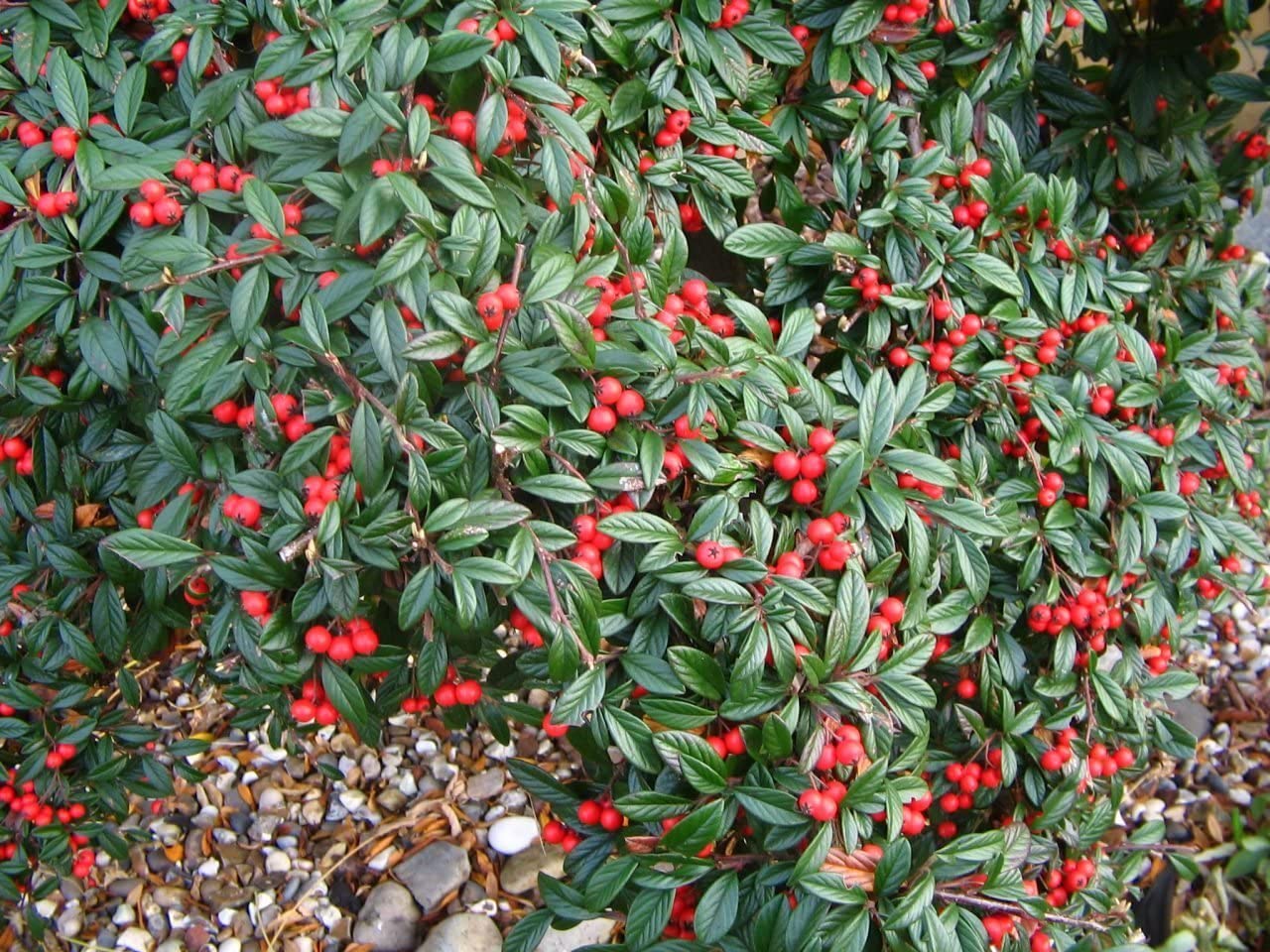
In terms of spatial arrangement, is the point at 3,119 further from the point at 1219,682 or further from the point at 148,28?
the point at 1219,682

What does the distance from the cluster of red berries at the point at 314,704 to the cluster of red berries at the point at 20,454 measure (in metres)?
0.67

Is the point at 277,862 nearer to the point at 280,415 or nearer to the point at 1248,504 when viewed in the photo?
the point at 280,415

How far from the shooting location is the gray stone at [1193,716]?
3047 millimetres

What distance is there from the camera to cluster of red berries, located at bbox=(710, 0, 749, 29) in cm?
193

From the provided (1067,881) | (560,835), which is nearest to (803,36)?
(560,835)

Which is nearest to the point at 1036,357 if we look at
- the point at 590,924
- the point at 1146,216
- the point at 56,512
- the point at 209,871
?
the point at 1146,216

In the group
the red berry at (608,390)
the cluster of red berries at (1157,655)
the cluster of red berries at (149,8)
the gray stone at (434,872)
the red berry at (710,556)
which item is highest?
the cluster of red berries at (149,8)

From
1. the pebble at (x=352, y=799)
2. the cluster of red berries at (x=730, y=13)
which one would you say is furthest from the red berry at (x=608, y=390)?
the pebble at (x=352, y=799)

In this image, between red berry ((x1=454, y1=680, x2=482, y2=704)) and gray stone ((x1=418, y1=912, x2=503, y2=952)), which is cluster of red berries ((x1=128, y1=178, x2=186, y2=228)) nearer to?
red berry ((x1=454, y1=680, x2=482, y2=704))

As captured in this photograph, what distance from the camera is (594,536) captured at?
154 cm

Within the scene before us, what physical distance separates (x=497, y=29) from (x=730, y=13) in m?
0.56

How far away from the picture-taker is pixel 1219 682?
323 cm

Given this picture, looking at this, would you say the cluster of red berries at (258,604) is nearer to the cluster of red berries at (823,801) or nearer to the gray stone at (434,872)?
the cluster of red berries at (823,801)

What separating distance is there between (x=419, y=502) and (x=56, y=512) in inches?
32.9
